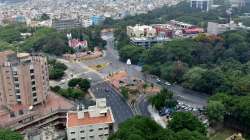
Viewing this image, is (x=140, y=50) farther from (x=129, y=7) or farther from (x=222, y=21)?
(x=129, y=7)

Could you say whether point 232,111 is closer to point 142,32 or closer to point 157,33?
point 157,33

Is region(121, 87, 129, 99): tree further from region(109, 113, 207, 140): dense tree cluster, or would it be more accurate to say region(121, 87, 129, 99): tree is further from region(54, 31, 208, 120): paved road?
region(109, 113, 207, 140): dense tree cluster

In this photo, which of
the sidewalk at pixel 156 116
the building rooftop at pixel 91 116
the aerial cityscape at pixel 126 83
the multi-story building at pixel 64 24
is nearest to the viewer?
the building rooftop at pixel 91 116

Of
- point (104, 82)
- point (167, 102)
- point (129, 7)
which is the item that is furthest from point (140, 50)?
point (129, 7)

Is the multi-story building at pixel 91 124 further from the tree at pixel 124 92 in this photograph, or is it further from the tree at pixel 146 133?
the tree at pixel 124 92

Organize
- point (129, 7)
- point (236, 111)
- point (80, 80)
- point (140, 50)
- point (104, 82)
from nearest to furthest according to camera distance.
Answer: point (236, 111)
point (80, 80)
point (104, 82)
point (140, 50)
point (129, 7)

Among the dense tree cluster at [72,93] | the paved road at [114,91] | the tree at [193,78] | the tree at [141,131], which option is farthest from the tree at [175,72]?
the tree at [141,131]

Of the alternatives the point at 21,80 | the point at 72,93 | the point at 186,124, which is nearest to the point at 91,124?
the point at 186,124
